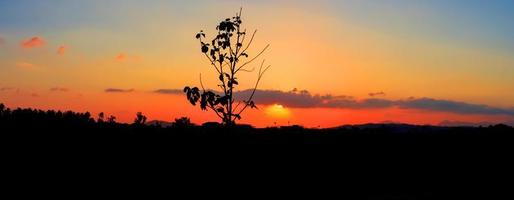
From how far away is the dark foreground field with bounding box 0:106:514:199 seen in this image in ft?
41.9

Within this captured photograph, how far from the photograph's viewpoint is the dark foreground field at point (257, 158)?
503 inches

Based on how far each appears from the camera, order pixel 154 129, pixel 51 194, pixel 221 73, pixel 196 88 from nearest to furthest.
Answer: pixel 51 194 → pixel 154 129 → pixel 196 88 → pixel 221 73

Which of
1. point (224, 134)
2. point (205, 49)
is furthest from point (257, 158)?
point (205, 49)

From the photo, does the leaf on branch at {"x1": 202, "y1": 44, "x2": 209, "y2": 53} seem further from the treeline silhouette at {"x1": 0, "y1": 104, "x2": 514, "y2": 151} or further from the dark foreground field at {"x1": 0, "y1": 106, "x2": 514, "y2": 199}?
the dark foreground field at {"x1": 0, "y1": 106, "x2": 514, "y2": 199}

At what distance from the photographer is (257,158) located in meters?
15.1

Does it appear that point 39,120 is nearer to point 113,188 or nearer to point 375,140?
point 113,188

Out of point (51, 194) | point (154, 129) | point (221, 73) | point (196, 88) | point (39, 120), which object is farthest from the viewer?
point (221, 73)

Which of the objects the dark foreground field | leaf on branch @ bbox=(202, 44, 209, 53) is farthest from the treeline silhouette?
leaf on branch @ bbox=(202, 44, 209, 53)

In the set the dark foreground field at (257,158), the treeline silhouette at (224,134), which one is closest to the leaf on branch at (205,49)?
the treeline silhouette at (224,134)

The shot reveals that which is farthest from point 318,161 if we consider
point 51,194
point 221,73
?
point 51,194

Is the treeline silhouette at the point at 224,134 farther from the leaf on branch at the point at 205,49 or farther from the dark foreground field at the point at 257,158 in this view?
the leaf on branch at the point at 205,49

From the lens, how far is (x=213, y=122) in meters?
16.2

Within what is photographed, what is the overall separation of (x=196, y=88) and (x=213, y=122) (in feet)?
3.15

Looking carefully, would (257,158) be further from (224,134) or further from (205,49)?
(205,49)
